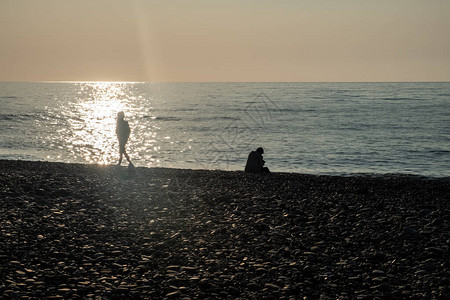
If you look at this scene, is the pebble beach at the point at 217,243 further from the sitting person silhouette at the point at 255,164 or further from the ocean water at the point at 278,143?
the ocean water at the point at 278,143

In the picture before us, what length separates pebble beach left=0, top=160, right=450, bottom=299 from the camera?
7857 millimetres

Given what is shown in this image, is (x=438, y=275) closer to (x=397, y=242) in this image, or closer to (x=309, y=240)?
(x=397, y=242)

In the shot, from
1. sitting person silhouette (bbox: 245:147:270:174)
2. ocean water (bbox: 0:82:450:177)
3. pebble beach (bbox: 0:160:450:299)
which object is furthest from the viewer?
ocean water (bbox: 0:82:450:177)

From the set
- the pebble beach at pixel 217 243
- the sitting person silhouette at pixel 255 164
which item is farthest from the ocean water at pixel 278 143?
the pebble beach at pixel 217 243

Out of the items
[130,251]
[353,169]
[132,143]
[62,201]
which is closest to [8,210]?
[62,201]

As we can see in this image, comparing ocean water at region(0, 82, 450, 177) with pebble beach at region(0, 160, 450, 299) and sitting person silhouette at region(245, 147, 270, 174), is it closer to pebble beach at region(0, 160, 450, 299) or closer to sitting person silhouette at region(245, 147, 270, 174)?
sitting person silhouette at region(245, 147, 270, 174)

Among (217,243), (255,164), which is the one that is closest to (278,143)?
(255,164)

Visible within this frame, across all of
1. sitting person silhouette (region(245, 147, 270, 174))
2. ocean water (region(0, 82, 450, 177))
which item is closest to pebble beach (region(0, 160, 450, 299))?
sitting person silhouette (region(245, 147, 270, 174))

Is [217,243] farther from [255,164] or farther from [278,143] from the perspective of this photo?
[278,143]

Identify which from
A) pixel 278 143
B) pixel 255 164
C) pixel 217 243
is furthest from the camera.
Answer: pixel 278 143

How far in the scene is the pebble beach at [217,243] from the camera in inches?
309

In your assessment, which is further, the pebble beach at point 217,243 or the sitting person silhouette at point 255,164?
the sitting person silhouette at point 255,164

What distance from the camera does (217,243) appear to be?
1015 centimetres

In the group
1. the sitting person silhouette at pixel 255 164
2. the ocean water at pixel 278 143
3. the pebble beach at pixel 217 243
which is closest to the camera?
the pebble beach at pixel 217 243
